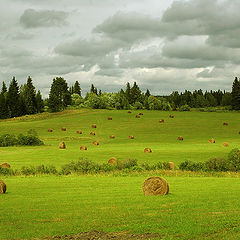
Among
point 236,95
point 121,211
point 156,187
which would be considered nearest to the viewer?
point 121,211

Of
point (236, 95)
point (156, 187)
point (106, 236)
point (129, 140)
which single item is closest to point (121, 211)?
point (106, 236)

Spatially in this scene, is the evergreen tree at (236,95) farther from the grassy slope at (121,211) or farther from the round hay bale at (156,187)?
the round hay bale at (156,187)

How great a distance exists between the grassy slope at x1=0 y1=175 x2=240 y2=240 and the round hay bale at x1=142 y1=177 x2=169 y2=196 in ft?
1.92

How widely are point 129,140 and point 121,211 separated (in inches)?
2098

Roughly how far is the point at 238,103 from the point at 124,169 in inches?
4082

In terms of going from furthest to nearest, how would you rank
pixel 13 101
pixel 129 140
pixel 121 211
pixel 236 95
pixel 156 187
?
pixel 13 101
pixel 236 95
pixel 129 140
pixel 156 187
pixel 121 211

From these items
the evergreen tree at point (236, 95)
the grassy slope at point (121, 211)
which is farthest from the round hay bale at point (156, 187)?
the evergreen tree at point (236, 95)

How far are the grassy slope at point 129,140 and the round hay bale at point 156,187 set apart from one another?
21.3m

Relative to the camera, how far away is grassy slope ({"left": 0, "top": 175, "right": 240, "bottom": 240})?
1223cm

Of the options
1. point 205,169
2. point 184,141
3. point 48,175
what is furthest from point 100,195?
point 184,141

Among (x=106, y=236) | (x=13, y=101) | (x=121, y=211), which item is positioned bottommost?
(x=121, y=211)

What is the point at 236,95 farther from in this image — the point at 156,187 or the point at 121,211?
the point at 121,211

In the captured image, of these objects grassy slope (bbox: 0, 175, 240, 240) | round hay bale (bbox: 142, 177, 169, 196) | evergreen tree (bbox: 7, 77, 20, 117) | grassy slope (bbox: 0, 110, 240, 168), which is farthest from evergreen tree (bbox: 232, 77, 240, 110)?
round hay bale (bbox: 142, 177, 169, 196)

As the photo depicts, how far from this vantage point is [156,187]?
19.6 meters
